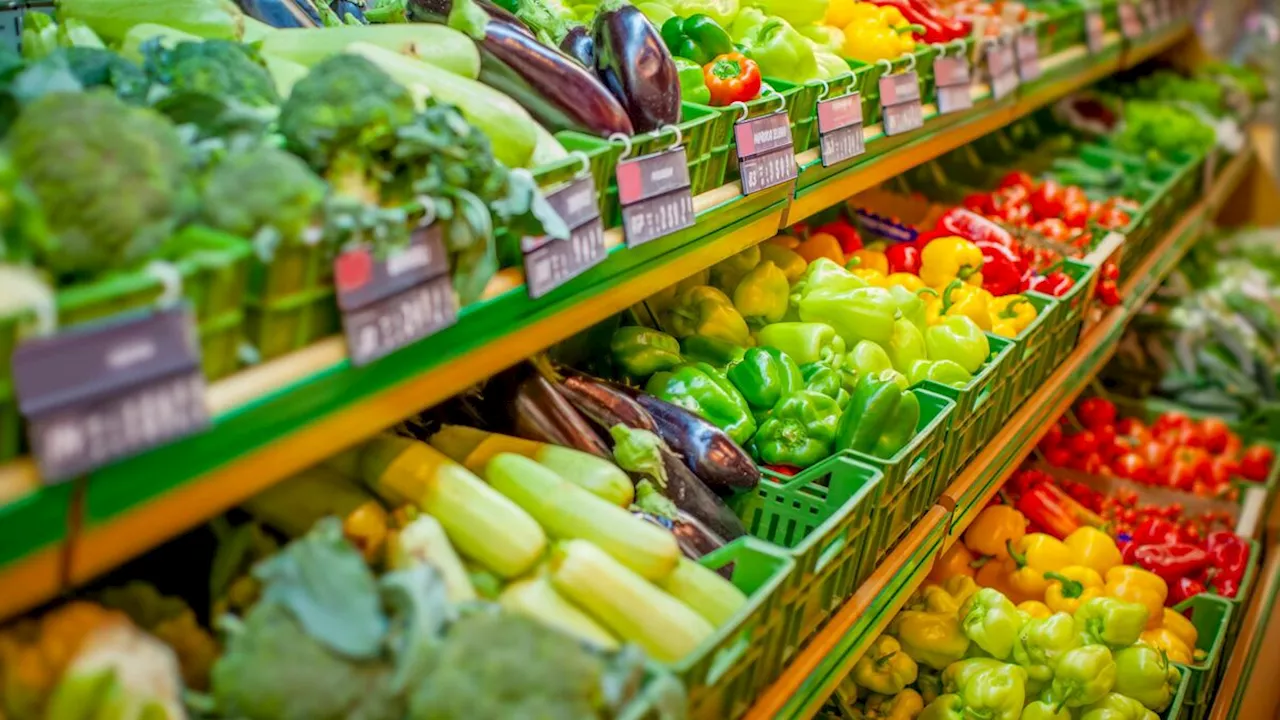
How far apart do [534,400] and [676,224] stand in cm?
39

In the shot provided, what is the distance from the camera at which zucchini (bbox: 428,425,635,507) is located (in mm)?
1624

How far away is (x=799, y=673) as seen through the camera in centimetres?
165

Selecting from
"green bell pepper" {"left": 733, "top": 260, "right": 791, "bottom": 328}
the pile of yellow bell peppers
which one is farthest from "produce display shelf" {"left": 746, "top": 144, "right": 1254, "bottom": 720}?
"green bell pepper" {"left": 733, "top": 260, "right": 791, "bottom": 328}

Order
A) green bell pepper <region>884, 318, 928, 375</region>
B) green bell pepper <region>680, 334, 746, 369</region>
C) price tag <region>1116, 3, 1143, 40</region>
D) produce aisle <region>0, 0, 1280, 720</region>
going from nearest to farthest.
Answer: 1. produce aisle <region>0, 0, 1280, 720</region>
2. green bell pepper <region>680, 334, 746, 369</region>
3. green bell pepper <region>884, 318, 928, 375</region>
4. price tag <region>1116, 3, 1143, 40</region>

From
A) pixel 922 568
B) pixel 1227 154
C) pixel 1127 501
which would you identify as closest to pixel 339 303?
pixel 922 568

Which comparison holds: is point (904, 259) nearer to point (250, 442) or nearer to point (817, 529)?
point (817, 529)

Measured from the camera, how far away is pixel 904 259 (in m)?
3.02

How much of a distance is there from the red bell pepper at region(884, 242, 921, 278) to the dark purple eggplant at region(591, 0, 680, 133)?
4.58 feet

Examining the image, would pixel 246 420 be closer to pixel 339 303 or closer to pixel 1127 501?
pixel 339 303

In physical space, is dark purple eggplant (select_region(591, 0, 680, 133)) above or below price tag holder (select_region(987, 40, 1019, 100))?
above

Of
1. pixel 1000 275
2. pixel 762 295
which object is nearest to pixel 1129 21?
pixel 1000 275

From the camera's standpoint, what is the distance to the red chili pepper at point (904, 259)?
9.88 ft

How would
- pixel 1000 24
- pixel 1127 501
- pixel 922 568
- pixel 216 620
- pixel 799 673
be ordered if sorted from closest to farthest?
pixel 216 620
pixel 799 673
pixel 922 568
pixel 1000 24
pixel 1127 501

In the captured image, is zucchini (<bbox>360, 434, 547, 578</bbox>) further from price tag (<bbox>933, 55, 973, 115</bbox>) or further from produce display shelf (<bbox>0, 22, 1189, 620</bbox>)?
price tag (<bbox>933, 55, 973, 115</bbox>)
